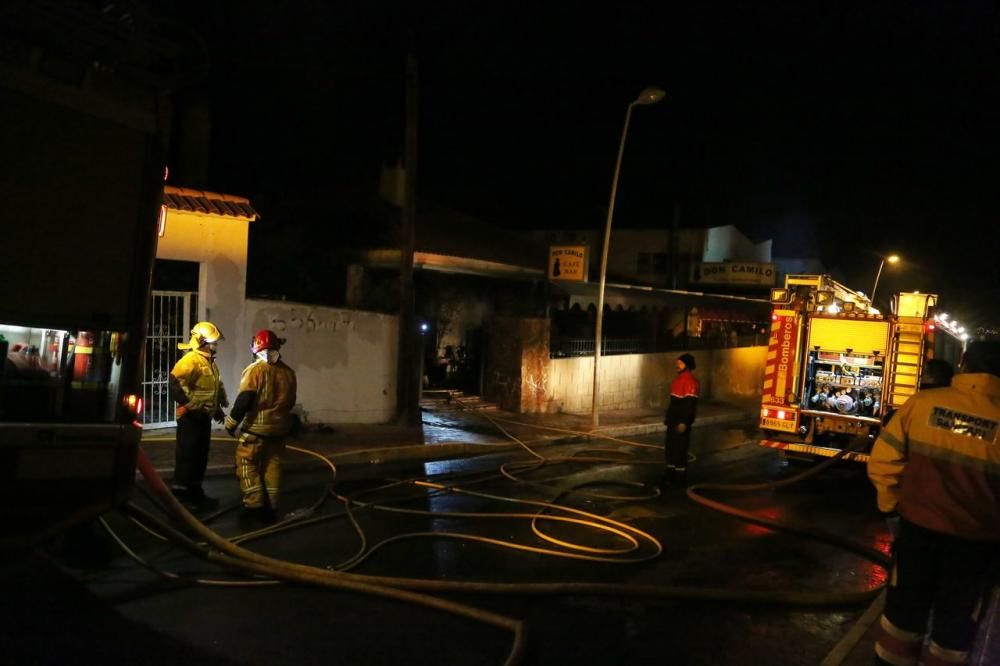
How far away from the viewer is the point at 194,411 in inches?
254

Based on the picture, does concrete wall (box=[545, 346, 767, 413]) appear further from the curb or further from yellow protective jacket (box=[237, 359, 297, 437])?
yellow protective jacket (box=[237, 359, 297, 437])

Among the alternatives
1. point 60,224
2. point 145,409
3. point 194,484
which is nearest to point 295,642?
point 60,224

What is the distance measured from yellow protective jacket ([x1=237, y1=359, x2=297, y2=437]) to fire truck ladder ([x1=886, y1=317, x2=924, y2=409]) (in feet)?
26.7

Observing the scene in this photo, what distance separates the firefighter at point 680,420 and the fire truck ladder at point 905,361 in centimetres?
318

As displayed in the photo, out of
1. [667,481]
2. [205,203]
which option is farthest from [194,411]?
[667,481]

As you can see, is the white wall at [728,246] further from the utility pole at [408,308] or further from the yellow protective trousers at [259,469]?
the yellow protective trousers at [259,469]

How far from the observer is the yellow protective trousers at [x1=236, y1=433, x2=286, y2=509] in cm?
611

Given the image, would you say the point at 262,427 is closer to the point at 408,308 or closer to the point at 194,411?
the point at 194,411

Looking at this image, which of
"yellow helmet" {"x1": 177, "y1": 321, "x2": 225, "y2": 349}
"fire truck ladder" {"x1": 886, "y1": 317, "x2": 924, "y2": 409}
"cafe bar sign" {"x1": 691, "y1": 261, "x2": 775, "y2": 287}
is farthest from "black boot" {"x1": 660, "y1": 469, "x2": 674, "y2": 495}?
"cafe bar sign" {"x1": 691, "y1": 261, "x2": 775, "y2": 287}

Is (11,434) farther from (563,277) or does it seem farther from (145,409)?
(563,277)

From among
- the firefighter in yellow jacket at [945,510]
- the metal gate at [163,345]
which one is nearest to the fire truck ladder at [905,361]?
the firefighter in yellow jacket at [945,510]

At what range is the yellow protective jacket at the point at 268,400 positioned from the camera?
608 centimetres

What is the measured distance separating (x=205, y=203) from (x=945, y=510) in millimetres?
9505

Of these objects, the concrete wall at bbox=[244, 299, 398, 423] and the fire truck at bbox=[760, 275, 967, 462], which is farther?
the concrete wall at bbox=[244, 299, 398, 423]
